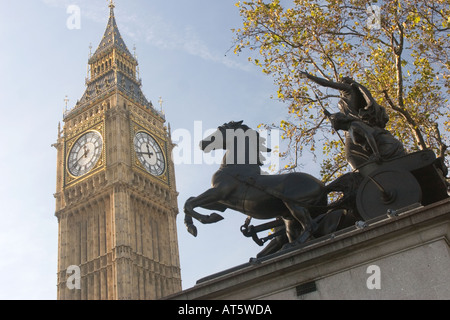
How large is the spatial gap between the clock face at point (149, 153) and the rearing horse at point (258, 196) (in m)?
47.1

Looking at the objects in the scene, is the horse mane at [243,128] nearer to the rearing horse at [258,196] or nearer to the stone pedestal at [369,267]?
the rearing horse at [258,196]

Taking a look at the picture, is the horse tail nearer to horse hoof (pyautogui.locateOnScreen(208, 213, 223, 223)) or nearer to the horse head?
horse hoof (pyautogui.locateOnScreen(208, 213, 223, 223))

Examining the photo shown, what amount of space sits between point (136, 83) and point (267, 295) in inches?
2264

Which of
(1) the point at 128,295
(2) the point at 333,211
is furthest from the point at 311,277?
(1) the point at 128,295

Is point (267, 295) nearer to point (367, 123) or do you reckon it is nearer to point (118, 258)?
point (367, 123)

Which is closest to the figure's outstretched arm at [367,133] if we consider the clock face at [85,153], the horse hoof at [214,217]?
the horse hoof at [214,217]

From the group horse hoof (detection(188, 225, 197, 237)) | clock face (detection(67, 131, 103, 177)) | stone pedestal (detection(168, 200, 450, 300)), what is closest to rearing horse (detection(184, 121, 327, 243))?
horse hoof (detection(188, 225, 197, 237))

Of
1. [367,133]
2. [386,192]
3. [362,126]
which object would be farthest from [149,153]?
[386,192]

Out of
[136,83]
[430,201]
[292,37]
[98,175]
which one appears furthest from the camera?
[136,83]

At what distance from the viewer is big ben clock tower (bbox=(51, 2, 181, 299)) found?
50344 mm

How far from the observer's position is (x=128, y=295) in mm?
48344

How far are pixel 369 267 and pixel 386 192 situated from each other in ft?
4.68

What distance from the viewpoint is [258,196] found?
7.60 meters

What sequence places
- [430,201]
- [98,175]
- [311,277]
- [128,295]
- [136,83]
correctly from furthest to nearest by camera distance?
1. [136,83]
2. [98,175]
3. [128,295]
4. [430,201]
5. [311,277]
